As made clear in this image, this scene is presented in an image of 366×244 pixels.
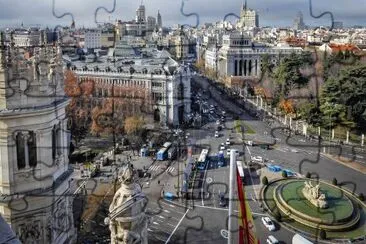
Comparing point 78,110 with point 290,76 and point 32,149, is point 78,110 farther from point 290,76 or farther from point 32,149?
point 32,149

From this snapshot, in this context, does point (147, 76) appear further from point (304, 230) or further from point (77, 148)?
point (304, 230)

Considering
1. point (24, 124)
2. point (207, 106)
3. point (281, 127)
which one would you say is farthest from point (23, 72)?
point (207, 106)

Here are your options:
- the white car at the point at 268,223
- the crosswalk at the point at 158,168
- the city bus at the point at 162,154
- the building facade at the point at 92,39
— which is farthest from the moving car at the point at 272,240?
the building facade at the point at 92,39

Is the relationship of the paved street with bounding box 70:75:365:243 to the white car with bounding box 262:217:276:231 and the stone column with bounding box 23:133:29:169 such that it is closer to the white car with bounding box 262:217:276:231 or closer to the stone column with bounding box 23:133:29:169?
the white car with bounding box 262:217:276:231

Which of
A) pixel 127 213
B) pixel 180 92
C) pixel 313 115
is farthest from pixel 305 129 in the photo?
pixel 127 213

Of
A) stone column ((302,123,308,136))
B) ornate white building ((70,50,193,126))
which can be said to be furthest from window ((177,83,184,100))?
stone column ((302,123,308,136))
